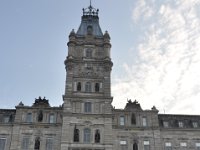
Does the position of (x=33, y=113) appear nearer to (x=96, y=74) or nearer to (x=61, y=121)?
(x=61, y=121)

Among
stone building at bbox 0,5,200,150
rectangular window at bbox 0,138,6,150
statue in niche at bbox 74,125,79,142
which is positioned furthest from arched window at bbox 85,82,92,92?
rectangular window at bbox 0,138,6,150

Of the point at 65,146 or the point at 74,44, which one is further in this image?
the point at 74,44

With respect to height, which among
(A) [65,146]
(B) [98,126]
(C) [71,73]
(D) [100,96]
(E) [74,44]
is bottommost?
(A) [65,146]

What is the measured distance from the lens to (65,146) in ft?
202

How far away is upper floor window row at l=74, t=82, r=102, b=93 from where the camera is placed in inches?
2704

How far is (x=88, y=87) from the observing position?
227ft

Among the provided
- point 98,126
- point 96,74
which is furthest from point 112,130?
point 96,74

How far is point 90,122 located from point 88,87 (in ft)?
25.5

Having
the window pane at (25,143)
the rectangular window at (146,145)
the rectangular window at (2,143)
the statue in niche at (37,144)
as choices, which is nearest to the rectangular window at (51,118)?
the statue in niche at (37,144)

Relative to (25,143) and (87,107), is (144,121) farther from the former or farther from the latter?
(25,143)

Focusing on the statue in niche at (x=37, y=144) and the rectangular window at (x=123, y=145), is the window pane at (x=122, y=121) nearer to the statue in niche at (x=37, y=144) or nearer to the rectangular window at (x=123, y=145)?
the rectangular window at (x=123, y=145)

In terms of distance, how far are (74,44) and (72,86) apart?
428 inches

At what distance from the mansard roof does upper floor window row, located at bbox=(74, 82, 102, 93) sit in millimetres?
13749

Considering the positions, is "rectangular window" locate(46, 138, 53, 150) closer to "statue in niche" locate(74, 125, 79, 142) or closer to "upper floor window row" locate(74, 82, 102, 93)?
"statue in niche" locate(74, 125, 79, 142)
